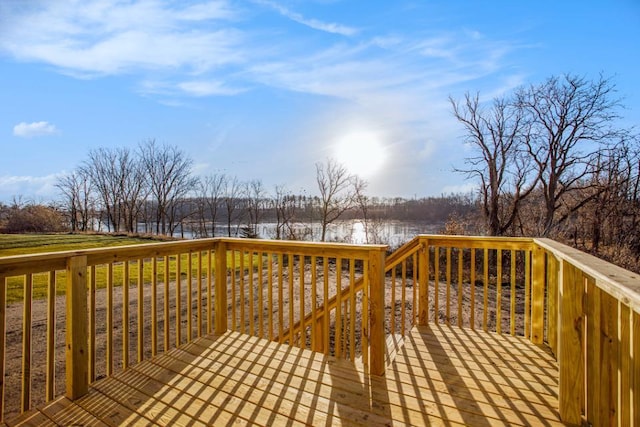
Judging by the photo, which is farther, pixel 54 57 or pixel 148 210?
pixel 148 210

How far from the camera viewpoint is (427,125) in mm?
9234

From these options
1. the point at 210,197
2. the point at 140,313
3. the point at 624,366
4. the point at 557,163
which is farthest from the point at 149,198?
the point at 624,366

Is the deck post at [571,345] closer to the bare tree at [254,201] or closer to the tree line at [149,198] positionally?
the tree line at [149,198]

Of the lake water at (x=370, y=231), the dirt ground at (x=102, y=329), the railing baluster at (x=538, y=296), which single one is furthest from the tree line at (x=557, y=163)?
the railing baluster at (x=538, y=296)

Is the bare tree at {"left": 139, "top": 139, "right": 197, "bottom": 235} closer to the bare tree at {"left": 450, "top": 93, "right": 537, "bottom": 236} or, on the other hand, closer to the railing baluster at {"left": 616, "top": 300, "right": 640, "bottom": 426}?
the bare tree at {"left": 450, "top": 93, "right": 537, "bottom": 236}

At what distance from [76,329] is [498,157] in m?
12.6

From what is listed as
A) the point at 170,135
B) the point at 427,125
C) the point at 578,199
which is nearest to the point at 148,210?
the point at 170,135

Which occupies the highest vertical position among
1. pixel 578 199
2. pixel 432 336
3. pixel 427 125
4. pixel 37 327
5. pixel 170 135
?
pixel 170 135

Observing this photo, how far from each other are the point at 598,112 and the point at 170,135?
21.4m

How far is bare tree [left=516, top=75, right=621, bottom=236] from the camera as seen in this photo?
33.0 feet

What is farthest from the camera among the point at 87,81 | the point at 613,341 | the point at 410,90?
the point at 87,81

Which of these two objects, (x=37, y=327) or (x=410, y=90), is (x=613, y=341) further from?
(x=37, y=327)

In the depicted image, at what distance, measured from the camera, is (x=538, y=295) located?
3.03 m

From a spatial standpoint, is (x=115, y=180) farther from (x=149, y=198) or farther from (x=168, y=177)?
(x=168, y=177)
